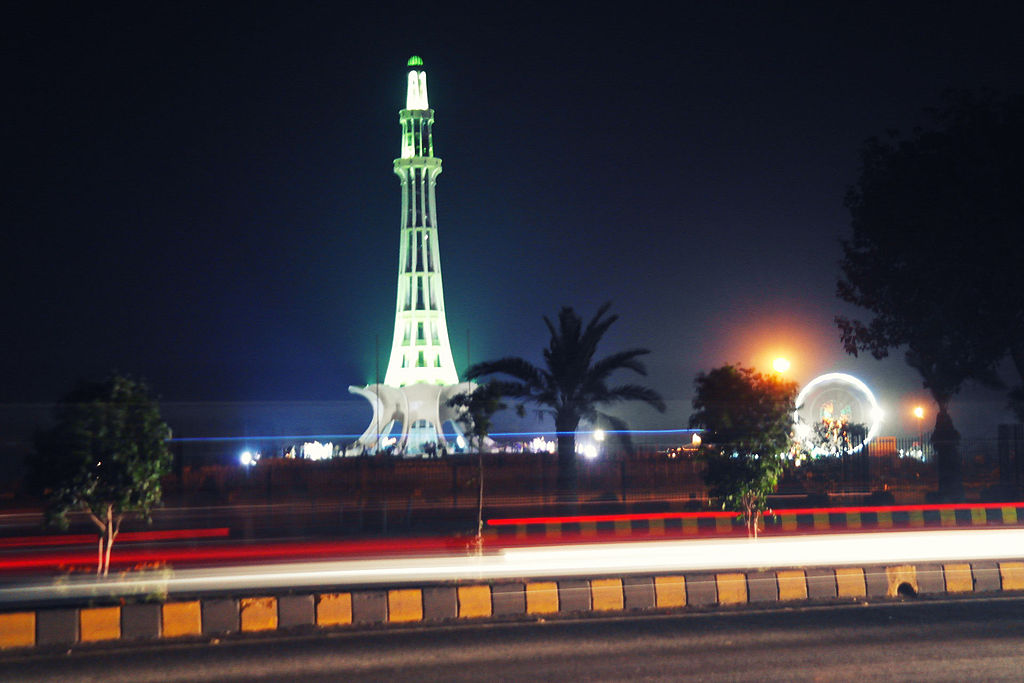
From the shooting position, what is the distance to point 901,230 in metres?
27.2

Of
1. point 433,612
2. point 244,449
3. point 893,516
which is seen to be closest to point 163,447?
point 433,612

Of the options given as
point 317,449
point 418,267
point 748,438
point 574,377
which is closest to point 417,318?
point 418,267

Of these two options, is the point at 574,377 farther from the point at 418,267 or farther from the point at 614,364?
the point at 418,267

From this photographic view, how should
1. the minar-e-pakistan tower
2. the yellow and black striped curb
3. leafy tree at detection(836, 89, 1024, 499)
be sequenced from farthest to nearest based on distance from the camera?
the minar-e-pakistan tower, leafy tree at detection(836, 89, 1024, 499), the yellow and black striped curb

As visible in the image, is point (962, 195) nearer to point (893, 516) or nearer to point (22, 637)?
point (893, 516)

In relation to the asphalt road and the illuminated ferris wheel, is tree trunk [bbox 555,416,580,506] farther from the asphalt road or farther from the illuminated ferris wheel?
the asphalt road

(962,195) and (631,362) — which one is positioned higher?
(962,195)

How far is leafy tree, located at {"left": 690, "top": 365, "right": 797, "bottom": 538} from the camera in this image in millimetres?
16625

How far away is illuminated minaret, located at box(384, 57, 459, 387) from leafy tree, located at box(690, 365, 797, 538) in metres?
33.0

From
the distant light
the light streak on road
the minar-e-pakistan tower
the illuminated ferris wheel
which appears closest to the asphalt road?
the light streak on road

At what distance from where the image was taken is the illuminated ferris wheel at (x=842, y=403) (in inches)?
1444

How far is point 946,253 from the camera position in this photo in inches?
1032

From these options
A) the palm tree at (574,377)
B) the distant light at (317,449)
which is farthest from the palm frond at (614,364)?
the distant light at (317,449)

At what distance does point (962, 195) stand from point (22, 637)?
904 inches
